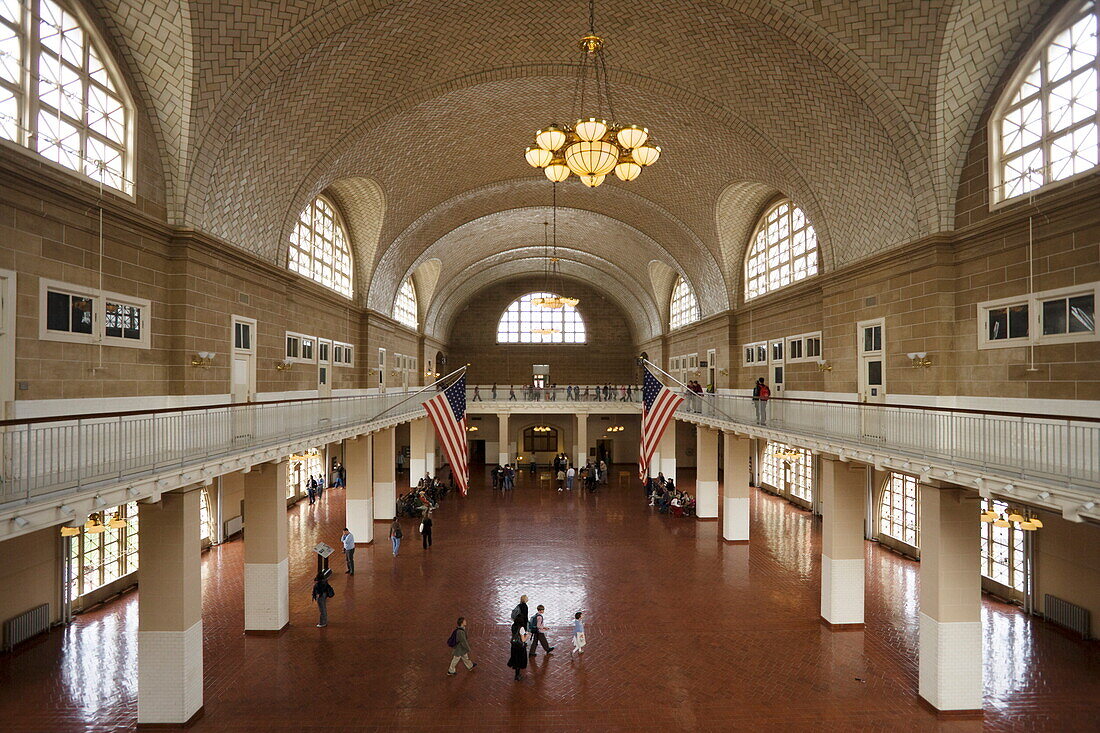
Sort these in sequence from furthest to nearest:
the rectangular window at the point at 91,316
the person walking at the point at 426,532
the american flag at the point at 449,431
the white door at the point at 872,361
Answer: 1. the person walking at the point at 426,532
2. the american flag at the point at 449,431
3. the white door at the point at 872,361
4. the rectangular window at the point at 91,316

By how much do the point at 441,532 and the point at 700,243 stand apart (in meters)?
14.0

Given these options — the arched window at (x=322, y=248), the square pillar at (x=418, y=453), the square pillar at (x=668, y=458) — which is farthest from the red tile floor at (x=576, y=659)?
the square pillar at (x=418, y=453)

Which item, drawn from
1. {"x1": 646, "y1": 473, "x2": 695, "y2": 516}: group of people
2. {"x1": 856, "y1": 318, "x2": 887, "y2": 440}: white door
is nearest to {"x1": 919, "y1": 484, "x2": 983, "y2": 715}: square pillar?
{"x1": 856, "y1": 318, "x2": 887, "y2": 440}: white door

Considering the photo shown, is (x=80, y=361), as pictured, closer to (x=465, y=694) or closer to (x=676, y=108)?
(x=465, y=694)

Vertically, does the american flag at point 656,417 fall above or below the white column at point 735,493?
above

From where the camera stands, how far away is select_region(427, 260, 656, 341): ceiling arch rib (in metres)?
36.3

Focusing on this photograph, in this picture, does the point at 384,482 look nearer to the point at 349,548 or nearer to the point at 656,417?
the point at 349,548

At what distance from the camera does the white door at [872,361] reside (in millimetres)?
12586

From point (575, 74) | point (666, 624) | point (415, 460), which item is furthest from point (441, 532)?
point (575, 74)

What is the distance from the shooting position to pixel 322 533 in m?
19.5

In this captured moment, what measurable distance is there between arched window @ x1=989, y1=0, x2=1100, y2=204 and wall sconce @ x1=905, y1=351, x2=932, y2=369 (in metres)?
2.84

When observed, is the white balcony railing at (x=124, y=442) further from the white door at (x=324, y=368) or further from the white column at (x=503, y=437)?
the white column at (x=503, y=437)

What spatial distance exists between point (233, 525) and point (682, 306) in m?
21.9

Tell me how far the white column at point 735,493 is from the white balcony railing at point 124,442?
39.3 feet
